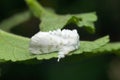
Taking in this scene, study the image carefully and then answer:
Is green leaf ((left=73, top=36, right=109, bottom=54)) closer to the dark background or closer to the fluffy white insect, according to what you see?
the fluffy white insect

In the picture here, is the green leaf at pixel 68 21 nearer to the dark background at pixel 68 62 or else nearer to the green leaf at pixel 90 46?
the green leaf at pixel 90 46

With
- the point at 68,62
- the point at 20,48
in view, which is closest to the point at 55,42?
the point at 20,48

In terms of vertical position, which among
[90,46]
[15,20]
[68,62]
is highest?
[15,20]

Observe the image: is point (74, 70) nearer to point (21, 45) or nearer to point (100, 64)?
point (100, 64)

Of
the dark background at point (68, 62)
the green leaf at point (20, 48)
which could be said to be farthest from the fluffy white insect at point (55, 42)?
the dark background at point (68, 62)

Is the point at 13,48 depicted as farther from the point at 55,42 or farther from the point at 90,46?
the point at 90,46

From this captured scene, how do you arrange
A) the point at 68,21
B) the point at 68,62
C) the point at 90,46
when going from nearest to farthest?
Result: the point at 90,46 → the point at 68,21 → the point at 68,62
